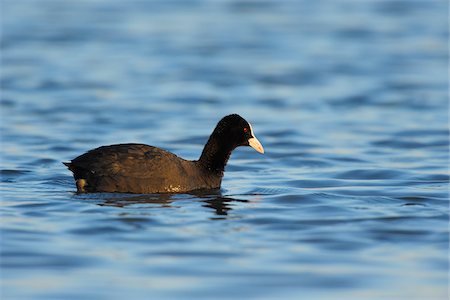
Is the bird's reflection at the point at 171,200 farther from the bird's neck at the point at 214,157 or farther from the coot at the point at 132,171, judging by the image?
the bird's neck at the point at 214,157

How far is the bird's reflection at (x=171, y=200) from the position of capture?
34.9 ft

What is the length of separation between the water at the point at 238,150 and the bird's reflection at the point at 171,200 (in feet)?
0.14

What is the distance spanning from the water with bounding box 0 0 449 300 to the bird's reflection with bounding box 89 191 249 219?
4 cm

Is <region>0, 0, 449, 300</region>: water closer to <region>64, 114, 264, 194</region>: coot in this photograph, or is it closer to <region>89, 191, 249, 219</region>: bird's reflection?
<region>89, 191, 249, 219</region>: bird's reflection

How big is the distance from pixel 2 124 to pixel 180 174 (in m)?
7.17

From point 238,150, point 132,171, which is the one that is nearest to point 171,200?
point 132,171

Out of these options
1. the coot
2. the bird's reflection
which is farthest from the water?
the coot

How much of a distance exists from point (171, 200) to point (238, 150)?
496 cm

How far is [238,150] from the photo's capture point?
1582cm

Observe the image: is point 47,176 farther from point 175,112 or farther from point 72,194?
point 175,112

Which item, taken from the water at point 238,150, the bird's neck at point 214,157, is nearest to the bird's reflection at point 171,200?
the water at point 238,150

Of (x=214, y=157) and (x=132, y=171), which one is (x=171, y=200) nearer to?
(x=132, y=171)

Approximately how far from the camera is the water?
8.16 metres

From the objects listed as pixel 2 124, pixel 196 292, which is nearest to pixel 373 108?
pixel 2 124
